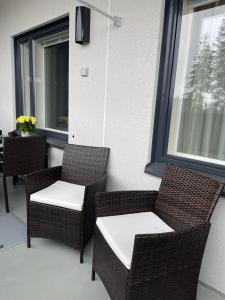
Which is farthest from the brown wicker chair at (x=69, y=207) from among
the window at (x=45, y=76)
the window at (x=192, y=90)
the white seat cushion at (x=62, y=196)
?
the window at (x=45, y=76)

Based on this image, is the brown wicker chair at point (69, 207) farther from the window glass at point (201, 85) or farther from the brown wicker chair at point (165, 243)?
the window glass at point (201, 85)

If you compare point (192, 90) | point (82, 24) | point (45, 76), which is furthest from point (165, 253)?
point (45, 76)

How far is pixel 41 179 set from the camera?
1.95m

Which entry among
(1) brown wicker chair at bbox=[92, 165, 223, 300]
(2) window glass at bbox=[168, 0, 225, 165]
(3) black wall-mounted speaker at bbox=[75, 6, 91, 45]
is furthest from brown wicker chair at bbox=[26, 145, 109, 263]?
A: (3) black wall-mounted speaker at bbox=[75, 6, 91, 45]

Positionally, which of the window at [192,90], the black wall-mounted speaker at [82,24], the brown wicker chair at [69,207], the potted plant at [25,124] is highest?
the black wall-mounted speaker at [82,24]

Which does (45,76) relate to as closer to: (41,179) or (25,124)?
(25,124)

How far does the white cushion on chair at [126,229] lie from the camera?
1185 millimetres

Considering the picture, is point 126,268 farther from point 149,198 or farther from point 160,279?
point 149,198

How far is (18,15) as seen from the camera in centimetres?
310

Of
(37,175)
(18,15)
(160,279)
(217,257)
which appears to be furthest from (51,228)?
(18,15)

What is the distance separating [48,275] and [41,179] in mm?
733

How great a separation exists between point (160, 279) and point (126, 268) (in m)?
0.18

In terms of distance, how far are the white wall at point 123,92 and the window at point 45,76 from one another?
32 centimetres

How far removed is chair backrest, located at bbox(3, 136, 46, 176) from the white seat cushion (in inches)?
29.2
